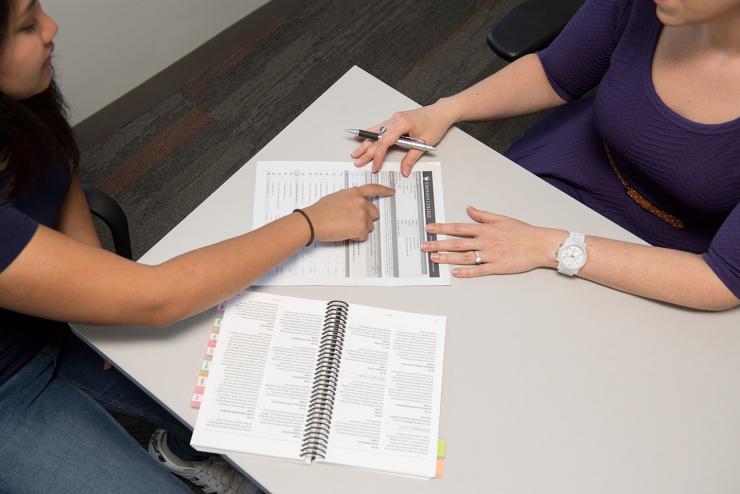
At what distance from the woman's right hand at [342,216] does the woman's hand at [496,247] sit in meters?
0.11

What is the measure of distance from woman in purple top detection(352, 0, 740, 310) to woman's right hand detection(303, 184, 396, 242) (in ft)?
0.36

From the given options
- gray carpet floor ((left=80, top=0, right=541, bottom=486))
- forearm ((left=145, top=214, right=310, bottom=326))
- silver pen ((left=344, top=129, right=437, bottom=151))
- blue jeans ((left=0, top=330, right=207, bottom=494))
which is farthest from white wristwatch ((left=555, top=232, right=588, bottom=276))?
gray carpet floor ((left=80, top=0, right=541, bottom=486))

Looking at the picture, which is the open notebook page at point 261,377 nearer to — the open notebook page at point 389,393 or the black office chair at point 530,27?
the open notebook page at point 389,393

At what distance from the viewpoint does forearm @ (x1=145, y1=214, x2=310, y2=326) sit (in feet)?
3.01

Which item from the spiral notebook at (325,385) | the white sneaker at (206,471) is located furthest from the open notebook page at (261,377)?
the white sneaker at (206,471)

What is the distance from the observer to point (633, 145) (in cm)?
117

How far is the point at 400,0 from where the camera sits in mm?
2637

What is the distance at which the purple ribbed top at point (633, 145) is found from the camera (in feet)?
3.55

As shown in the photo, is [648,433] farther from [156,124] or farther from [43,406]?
[156,124]

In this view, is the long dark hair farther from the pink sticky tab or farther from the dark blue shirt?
the pink sticky tab

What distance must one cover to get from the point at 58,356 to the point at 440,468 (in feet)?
2.46

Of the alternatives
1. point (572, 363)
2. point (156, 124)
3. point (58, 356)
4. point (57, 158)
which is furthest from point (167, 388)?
point (156, 124)

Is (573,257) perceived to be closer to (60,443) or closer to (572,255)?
(572,255)

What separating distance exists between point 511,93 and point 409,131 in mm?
278
